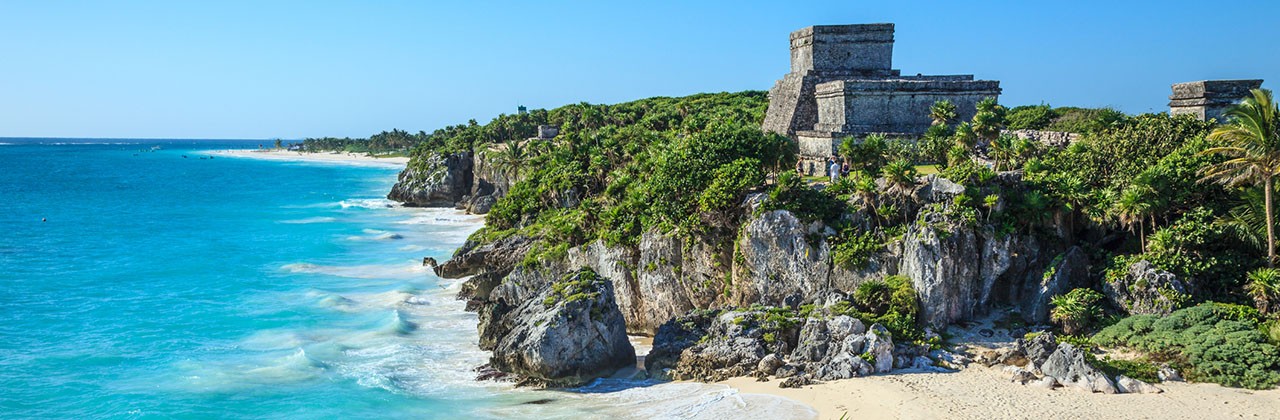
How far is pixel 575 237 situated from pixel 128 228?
138ft

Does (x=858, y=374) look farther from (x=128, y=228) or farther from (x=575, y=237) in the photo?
(x=128, y=228)

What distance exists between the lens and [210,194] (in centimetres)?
9231

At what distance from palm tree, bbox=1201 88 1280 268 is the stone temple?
45.2 ft

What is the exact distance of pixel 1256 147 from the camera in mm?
22094

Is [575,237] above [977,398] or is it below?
above

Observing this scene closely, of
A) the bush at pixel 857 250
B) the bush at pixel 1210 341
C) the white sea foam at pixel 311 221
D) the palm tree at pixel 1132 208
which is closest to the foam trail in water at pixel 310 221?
the white sea foam at pixel 311 221

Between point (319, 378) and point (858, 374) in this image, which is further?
point (319, 378)

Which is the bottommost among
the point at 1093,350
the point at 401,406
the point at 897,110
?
the point at 401,406

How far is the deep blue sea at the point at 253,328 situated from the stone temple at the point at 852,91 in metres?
17.8

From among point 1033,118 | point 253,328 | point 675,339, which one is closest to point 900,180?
point 675,339

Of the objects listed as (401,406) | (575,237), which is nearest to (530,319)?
(401,406)

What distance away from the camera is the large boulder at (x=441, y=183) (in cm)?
7538

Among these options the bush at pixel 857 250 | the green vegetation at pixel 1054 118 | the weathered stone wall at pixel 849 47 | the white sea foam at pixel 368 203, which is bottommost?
the white sea foam at pixel 368 203

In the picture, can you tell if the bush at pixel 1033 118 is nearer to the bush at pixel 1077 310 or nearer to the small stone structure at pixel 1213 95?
the small stone structure at pixel 1213 95
